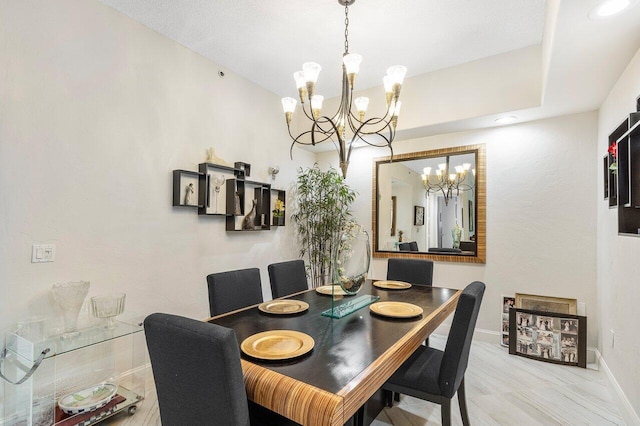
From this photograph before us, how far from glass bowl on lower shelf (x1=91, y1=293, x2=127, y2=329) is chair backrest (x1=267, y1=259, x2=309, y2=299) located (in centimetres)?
105

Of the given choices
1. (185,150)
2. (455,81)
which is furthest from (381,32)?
(185,150)

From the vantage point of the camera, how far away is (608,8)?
1.62 metres

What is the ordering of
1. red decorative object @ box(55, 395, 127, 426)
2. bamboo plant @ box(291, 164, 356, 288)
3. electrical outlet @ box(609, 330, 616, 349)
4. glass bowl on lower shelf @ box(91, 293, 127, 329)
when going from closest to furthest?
red decorative object @ box(55, 395, 127, 426) < glass bowl on lower shelf @ box(91, 293, 127, 329) < electrical outlet @ box(609, 330, 616, 349) < bamboo plant @ box(291, 164, 356, 288)

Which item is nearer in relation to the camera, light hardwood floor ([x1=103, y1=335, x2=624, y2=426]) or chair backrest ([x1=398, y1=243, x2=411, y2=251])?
light hardwood floor ([x1=103, y1=335, x2=624, y2=426])

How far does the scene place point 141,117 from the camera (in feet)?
8.68

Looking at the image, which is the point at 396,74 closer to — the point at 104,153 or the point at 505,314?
the point at 104,153

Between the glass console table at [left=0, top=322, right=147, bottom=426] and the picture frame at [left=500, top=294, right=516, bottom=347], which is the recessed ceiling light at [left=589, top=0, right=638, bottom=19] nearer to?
the picture frame at [left=500, top=294, right=516, bottom=347]

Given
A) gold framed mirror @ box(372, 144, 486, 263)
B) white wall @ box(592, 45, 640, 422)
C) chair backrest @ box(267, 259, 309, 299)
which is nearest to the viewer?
white wall @ box(592, 45, 640, 422)

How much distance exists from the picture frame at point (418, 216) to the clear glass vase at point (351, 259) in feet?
6.82

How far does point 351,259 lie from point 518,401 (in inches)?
65.5

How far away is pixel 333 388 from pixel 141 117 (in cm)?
260

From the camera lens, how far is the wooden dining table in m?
1.01

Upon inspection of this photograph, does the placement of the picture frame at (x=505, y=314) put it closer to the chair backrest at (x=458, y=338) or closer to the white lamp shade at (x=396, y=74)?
the chair backrest at (x=458, y=338)

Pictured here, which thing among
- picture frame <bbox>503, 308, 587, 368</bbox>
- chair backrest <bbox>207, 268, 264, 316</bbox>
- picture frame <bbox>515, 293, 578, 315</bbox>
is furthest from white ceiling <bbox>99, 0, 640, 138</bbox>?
chair backrest <bbox>207, 268, 264, 316</bbox>
